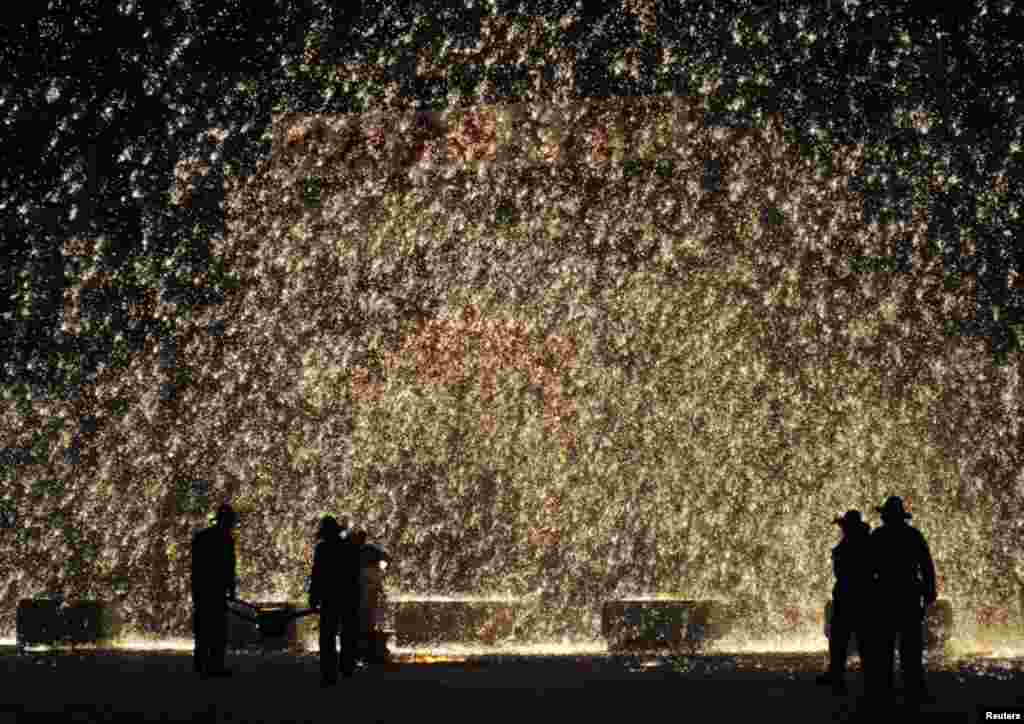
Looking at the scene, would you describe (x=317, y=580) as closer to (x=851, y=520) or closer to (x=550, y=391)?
(x=851, y=520)

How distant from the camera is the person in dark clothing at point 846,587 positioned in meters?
9.76

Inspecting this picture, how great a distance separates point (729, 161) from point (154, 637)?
32.5ft

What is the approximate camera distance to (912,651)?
9.57m

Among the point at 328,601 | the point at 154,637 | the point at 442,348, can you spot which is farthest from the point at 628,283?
the point at 328,601

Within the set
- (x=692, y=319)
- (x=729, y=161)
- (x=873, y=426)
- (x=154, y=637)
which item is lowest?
(x=154, y=637)

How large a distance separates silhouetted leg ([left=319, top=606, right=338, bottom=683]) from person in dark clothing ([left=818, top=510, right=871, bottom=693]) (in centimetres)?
315

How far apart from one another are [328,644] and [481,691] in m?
1.32

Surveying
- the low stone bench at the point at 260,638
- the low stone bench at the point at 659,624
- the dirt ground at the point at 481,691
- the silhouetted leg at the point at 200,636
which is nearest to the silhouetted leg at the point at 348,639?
the dirt ground at the point at 481,691

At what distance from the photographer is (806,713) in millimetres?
8234

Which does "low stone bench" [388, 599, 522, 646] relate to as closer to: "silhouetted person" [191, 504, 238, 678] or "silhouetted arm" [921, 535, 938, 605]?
"silhouetted person" [191, 504, 238, 678]

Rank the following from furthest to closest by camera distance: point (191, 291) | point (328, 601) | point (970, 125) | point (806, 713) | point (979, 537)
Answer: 1. point (191, 291)
2. point (970, 125)
3. point (979, 537)
4. point (328, 601)
5. point (806, 713)

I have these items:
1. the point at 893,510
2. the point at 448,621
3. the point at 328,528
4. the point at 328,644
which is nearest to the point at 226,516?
the point at 328,528

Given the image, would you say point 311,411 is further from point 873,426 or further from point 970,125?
point 970,125

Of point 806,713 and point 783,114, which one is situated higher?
point 783,114
